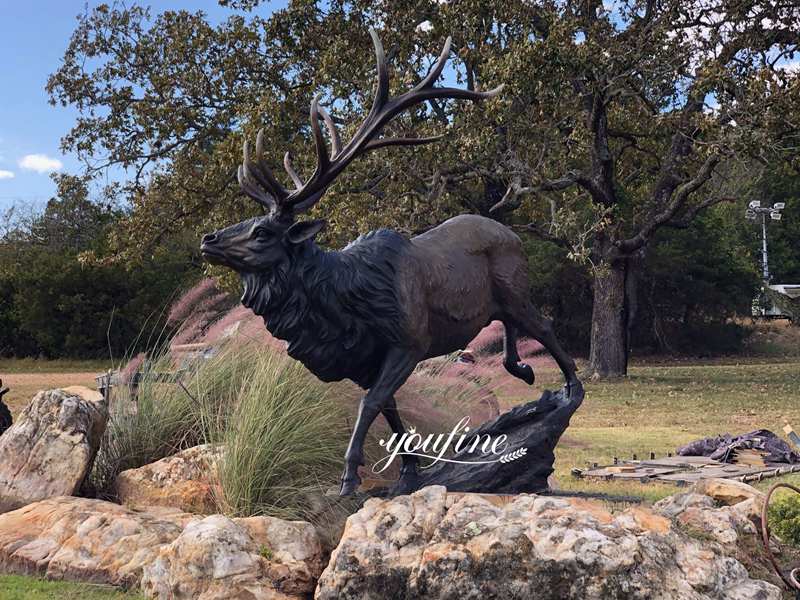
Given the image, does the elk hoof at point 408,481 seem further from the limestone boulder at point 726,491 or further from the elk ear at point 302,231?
the limestone boulder at point 726,491

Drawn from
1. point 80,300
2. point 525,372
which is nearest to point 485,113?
point 525,372

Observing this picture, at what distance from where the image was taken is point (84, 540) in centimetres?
499

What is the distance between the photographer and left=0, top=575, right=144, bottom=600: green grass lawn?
14.9 feet

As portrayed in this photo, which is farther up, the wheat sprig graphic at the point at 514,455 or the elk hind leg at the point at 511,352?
the elk hind leg at the point at 511,352

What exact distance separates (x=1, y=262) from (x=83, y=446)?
81.1 feet

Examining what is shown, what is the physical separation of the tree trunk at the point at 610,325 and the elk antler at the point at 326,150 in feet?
48.3

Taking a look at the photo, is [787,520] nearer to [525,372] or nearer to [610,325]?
[525,372]

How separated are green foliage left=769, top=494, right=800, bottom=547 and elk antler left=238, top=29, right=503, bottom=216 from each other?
2.87 meters

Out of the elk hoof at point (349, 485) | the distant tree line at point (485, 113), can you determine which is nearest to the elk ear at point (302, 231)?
the elk hoof at point (349, 485)

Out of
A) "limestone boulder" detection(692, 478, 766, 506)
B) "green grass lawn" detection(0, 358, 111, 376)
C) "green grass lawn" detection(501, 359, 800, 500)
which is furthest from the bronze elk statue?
"green grass lawn" detection(0, 358, 111, 376)

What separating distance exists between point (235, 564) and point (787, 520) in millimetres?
3040

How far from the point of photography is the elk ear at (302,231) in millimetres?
4496

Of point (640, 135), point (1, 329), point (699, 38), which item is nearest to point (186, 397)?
point (699, 38)

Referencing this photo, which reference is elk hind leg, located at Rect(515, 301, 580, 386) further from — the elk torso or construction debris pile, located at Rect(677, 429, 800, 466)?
construction debris pile, located at Rect(677, 429, 800, 466)
